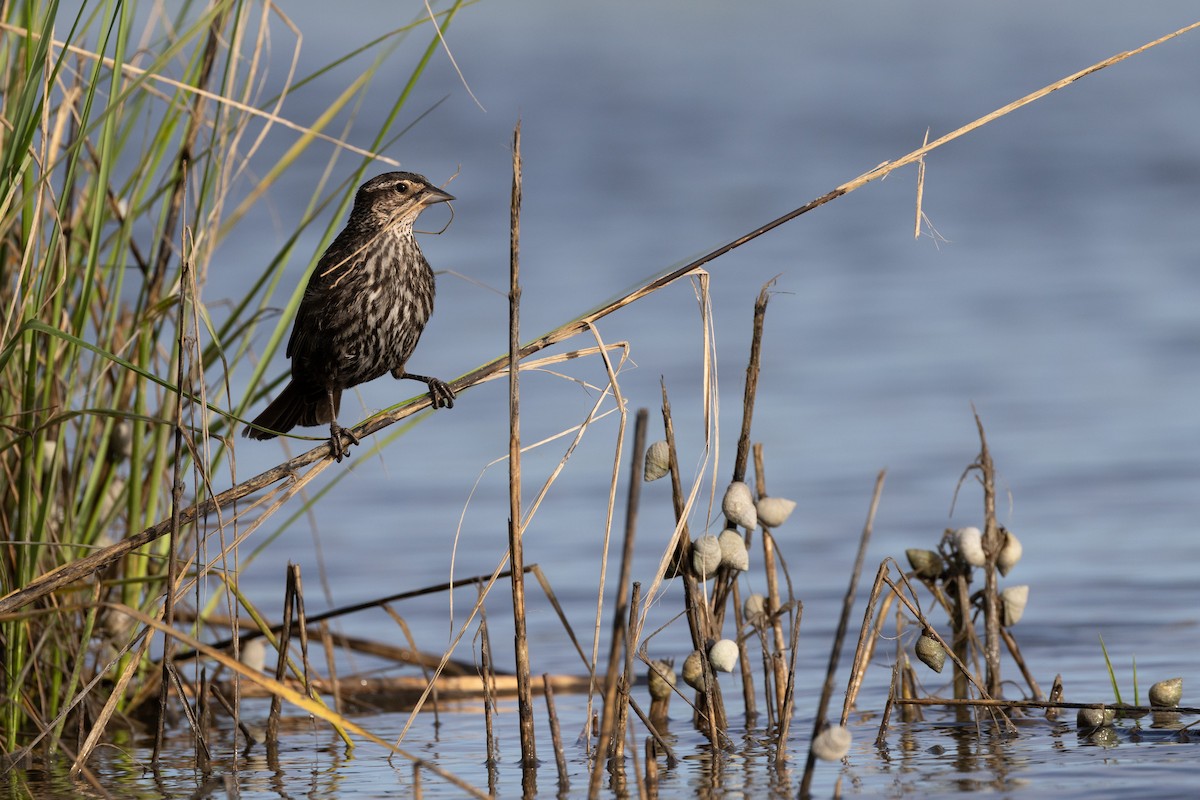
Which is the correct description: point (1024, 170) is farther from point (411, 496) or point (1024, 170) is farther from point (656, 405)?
point (411, 496)

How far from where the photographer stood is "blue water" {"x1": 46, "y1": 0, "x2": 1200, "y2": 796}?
5426 mm

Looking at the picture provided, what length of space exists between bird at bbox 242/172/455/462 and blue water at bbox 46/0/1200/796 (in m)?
0.84

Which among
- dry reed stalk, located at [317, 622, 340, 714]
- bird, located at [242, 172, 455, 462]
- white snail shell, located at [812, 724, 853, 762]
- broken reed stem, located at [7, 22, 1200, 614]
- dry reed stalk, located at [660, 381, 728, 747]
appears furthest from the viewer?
dry reed stalk, located at [317, 622, 340, 714]

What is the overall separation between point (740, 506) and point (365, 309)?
124cm

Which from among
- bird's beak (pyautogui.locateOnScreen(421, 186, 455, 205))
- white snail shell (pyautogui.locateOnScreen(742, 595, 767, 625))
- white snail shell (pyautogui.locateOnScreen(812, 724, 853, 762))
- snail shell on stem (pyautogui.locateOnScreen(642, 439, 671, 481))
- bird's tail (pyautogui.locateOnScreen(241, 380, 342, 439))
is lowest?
white snail shell (pyautogui.locateOnScreen(812, 724, 853, 762))

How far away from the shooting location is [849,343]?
997cm

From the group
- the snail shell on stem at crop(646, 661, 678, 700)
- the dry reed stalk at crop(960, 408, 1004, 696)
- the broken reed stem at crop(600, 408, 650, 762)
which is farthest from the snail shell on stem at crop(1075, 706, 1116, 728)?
the broken reed stem at crop(600, 408, 650, 762)

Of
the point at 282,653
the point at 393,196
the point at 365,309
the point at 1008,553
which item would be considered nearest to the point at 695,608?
the point at 1008,553

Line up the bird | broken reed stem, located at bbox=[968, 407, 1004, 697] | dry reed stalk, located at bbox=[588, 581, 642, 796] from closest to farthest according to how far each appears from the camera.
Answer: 1. dry reed stalk, located at bbox=[588, 581, 642, 796]
2. broken reed stem, located at bbox=[968, 407, 1004, 697]
3. the bird

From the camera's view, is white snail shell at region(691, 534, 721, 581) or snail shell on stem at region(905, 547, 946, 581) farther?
snail shell on stem at region(905, 547, 946, 581)

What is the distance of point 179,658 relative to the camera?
4.41 meters

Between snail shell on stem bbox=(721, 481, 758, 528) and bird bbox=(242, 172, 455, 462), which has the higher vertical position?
bird bbox=(242, 172, 455, 462)

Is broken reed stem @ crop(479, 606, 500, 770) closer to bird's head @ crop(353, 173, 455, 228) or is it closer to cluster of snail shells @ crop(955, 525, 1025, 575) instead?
cluster of snail shells @ crop(955, 525, 1025, 575)

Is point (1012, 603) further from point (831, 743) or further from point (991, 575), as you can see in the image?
point (831, 743)
